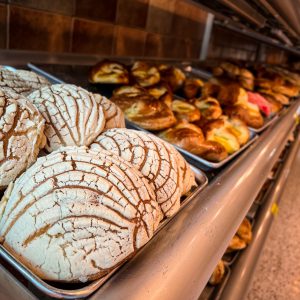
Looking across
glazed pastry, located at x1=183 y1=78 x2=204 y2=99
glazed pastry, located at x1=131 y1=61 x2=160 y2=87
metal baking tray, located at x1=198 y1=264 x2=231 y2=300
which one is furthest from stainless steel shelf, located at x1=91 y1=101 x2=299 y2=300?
glazed pastry, located at x1=183 y1=78 x2=204 y2=99

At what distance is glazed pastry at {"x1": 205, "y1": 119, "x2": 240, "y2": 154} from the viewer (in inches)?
44.8

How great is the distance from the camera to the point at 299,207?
231 centimetres

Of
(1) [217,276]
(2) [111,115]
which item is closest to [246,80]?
(1) [217,276]

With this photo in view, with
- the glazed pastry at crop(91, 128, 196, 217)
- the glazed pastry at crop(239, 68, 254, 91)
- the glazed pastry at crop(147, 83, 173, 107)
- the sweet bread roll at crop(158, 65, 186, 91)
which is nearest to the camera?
the glazed pastry at crop(91, 128, 196, 217)

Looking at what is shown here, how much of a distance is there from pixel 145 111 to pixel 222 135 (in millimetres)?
306

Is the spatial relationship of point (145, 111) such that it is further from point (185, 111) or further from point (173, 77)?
point (173, 77)

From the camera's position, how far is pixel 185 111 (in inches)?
50.8

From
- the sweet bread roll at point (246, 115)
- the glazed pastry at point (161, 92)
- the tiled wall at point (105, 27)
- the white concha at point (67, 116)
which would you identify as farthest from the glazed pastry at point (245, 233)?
the tiled wall at point (105, 27)

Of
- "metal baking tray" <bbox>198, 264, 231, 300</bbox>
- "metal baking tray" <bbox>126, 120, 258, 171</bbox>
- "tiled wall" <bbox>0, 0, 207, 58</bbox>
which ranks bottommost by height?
"metal baking tray" <bbox>198, 264, 231, 300</bbox>

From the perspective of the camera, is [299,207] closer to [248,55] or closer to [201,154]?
[201,154]

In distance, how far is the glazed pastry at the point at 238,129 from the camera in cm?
124

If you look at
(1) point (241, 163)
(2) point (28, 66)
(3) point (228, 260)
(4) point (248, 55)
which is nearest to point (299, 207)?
(3) point (228, 260)

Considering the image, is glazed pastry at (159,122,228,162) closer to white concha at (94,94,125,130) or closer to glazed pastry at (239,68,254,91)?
white concha at (94,94,125,130)

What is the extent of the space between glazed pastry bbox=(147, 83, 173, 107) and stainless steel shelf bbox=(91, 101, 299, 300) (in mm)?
553
